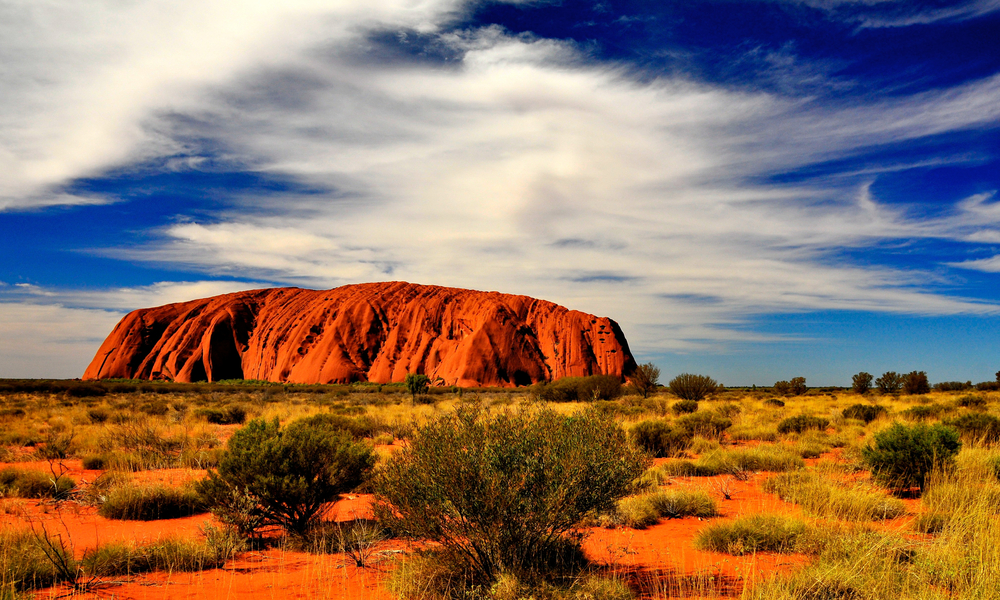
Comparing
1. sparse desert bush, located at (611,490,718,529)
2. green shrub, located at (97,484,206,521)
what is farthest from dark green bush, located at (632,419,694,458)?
green shrub, located at (97,484,206,521)

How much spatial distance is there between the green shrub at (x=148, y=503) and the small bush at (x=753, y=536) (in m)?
6.55

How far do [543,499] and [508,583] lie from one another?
27.1 inches

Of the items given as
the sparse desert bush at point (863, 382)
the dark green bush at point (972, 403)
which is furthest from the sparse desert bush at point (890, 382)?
the dark green bush at point (972, 403)

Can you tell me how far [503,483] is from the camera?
390cm

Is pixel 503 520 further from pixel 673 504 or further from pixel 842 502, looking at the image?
pixel 842 502

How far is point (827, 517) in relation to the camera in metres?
6.09

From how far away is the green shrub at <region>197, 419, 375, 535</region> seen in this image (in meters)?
5.95

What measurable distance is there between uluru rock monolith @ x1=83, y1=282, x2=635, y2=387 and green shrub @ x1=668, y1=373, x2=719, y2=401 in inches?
1324

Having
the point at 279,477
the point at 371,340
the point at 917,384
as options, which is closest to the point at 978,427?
the point at 279,477

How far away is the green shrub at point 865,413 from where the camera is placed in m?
17.3

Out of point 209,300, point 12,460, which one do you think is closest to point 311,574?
point 12,460

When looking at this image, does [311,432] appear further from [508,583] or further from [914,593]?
[914,593]

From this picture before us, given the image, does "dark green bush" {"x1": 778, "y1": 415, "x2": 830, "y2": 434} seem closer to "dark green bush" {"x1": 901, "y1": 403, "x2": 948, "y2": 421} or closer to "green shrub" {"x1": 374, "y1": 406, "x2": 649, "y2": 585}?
"dark green bush" {"x1": 901, "y1": 403, "x2": 948, "y2": 421}

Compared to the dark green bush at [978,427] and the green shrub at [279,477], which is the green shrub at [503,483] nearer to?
the green shrub at [279,477]
